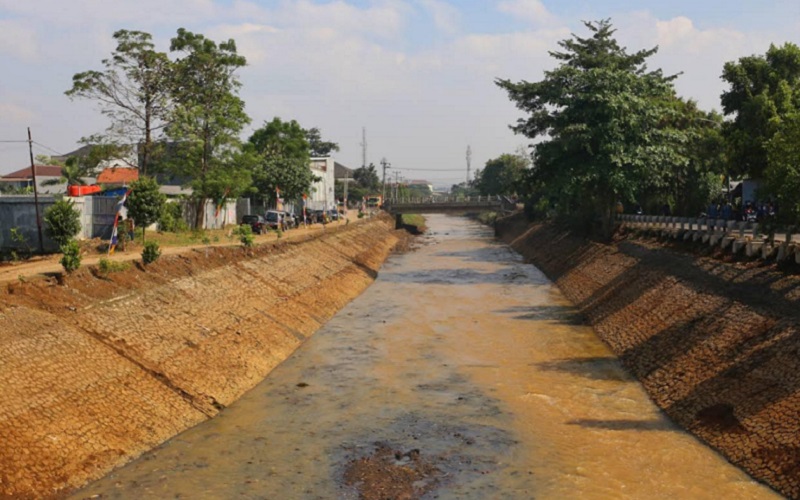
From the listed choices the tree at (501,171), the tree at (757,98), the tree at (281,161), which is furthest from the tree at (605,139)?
the tree at (501,171)

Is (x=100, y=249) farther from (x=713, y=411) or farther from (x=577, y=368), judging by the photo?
(x=713, y=411)

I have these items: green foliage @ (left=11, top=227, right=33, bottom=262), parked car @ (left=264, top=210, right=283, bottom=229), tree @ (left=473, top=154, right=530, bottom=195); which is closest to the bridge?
tree @ (left=473, top=154, right=530, bottom=195)

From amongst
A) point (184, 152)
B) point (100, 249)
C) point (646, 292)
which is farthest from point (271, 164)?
point (646, 292)

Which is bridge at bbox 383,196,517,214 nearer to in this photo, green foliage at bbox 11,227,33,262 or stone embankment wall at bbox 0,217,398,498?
stone embankment wall at bbox 0,217,398,498

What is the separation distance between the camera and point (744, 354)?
22.6m

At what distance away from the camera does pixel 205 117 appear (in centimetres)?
5425

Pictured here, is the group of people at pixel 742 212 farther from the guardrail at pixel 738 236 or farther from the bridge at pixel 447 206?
the bridge at pixel 447 206

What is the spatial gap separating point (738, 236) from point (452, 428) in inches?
812

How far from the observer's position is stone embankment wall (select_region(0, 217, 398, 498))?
55.0 feet

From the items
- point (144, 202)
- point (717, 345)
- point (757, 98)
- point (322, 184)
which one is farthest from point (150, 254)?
point (322, 184)

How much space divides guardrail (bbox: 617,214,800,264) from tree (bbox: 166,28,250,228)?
1258 inches

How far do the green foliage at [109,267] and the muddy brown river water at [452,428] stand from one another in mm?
7684

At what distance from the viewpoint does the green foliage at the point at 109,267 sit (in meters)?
27.7

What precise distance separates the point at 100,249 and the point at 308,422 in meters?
22.2
